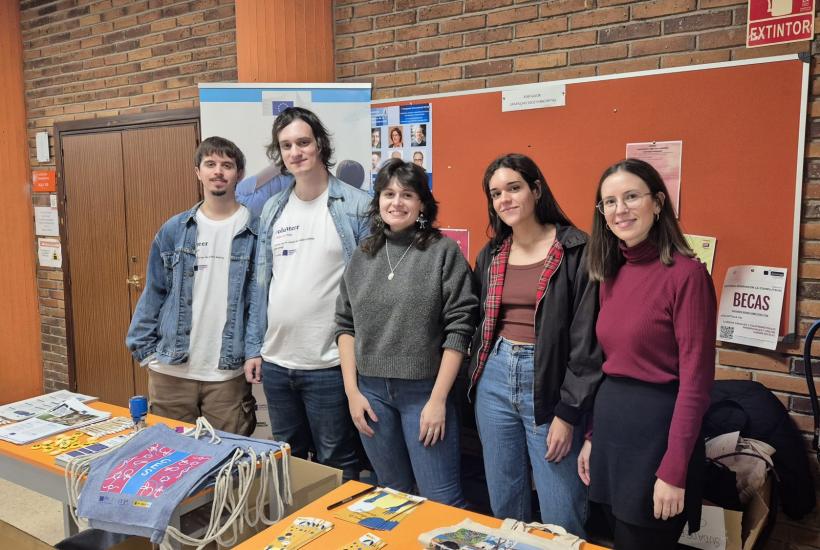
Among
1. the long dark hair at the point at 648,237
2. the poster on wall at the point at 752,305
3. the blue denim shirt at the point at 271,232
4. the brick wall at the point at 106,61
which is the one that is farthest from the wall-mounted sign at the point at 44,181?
the poster on wall at the point at 752,305

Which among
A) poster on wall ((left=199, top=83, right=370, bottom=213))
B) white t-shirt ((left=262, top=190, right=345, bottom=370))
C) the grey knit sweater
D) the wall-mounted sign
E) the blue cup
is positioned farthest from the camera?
the wall-mounted sign

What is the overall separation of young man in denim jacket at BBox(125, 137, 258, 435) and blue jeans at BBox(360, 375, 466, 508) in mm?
685

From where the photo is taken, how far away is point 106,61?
445 centimetres

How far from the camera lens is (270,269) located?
94.6 inches

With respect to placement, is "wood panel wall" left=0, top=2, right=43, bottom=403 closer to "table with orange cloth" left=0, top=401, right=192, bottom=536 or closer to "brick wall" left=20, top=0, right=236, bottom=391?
"brick wall" left=20, top=0, right=236, bottom=391

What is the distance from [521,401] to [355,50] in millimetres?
2296

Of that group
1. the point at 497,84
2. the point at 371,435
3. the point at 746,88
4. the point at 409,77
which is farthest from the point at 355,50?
the point at 371,435

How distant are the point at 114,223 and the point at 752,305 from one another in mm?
3920

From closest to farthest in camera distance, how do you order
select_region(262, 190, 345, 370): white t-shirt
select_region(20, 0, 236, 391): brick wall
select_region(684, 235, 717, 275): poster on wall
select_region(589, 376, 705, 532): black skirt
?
select_region(589, 376, 705, 532): black skirt, select_region(262, 190, 345, 370): white t-shirt, select_region(684, 235, 717, 275): poster on wall, select_region(20, 0, 236, 391): brick wall

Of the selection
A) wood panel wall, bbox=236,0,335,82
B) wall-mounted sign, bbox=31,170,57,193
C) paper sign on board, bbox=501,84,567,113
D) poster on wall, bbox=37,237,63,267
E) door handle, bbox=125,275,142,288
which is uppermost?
wood panel wall, bbox=236,0,335,82

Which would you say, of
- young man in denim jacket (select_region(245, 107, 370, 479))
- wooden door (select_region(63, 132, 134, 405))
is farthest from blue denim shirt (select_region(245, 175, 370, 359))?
wooden door (select_region(63, 132, 134, 405))

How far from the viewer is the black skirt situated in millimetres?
1491

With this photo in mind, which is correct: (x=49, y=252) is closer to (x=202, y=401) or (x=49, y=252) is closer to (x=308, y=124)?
(x=202, y=401)

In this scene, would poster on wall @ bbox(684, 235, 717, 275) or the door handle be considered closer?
poster on wall @ bbox(684, 235, 717, 275)
